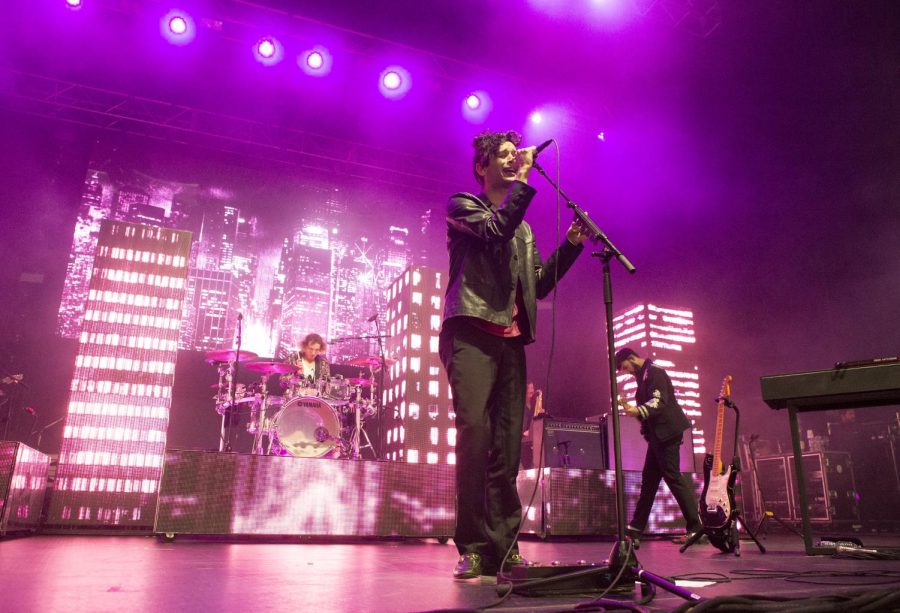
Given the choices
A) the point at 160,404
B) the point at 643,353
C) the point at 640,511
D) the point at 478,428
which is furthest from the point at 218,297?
the point at 643,353

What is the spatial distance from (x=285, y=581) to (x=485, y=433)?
0.92 meters

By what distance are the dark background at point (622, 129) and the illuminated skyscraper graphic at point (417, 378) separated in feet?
7.71

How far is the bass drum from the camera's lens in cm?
652

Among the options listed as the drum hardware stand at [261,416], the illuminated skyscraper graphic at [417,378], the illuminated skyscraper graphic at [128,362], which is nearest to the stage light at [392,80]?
the illuminated skyscraper graphic at [417,378]

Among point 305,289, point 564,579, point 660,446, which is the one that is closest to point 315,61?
point 305,289

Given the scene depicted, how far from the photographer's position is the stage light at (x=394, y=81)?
8875 mm

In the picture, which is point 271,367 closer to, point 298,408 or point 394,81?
point 298,408

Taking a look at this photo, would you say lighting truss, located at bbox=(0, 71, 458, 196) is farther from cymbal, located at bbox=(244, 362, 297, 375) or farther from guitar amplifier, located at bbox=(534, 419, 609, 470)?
guitar amplifier, located at bbox=(534, 419, 609, 470)

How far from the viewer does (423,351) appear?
1236 centimetres

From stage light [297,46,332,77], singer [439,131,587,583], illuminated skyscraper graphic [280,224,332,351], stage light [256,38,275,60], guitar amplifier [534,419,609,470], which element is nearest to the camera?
singer [439,131,587,583]

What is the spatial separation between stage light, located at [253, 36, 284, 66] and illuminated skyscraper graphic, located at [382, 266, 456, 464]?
14.0ft

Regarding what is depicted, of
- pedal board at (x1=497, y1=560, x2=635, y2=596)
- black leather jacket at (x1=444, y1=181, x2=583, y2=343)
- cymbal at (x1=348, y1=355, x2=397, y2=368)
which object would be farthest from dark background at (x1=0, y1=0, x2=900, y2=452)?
pedal board at (x1=497, y1=560, x2=635, y2=596)

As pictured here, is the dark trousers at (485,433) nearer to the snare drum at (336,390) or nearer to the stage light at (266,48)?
the snare drum at (336,390)

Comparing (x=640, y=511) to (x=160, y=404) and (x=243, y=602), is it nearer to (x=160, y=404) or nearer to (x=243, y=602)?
(x=243, y=602)
